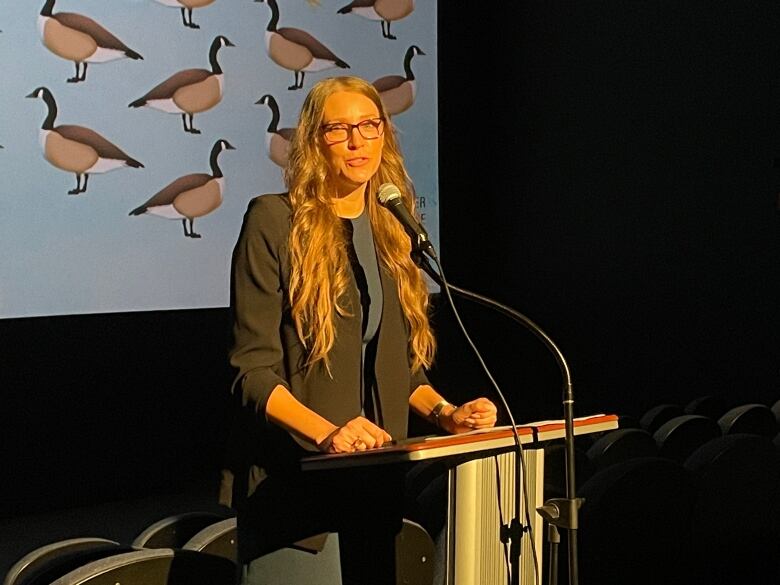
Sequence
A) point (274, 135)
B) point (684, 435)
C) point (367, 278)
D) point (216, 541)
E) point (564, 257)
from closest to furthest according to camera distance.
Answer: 1. point (367, 278)
2. point (216, 541)
3. point (684, 435)
4. point (274, 135)
5. point (564, 257)

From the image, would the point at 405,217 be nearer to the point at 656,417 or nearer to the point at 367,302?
the point at 367,302

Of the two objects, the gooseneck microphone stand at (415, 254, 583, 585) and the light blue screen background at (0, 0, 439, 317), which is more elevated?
the light blue screen background at (0, 0, 439, 317)

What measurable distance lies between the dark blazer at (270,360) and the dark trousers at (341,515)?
0.13 ft

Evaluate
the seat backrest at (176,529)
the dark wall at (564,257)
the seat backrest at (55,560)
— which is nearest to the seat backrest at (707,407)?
the dark wall at (564,257)

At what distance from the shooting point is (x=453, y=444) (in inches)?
64.8

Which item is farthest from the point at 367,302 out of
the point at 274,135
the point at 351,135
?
the point at 274,135

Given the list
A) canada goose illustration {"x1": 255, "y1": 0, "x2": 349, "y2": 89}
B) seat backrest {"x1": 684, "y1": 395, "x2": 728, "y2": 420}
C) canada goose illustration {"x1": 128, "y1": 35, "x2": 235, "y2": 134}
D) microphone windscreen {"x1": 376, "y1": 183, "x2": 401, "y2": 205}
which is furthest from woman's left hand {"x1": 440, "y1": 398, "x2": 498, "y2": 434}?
canada goose illustration {"x1": 255, "y1": 0, "x2": 349, "y2": 89}

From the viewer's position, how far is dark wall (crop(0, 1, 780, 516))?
220 inches

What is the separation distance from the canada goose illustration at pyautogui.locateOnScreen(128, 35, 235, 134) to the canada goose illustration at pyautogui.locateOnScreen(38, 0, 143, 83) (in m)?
0.25

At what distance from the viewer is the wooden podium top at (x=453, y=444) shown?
1565 mm

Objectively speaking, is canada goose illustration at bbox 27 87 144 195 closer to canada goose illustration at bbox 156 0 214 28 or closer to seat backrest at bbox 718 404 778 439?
canada goose illustration at bbox 156 0 214 28

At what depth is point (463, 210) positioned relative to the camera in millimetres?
7516

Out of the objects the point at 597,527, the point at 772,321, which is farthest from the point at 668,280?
the point at 597,527

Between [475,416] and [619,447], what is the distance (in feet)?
5.54
